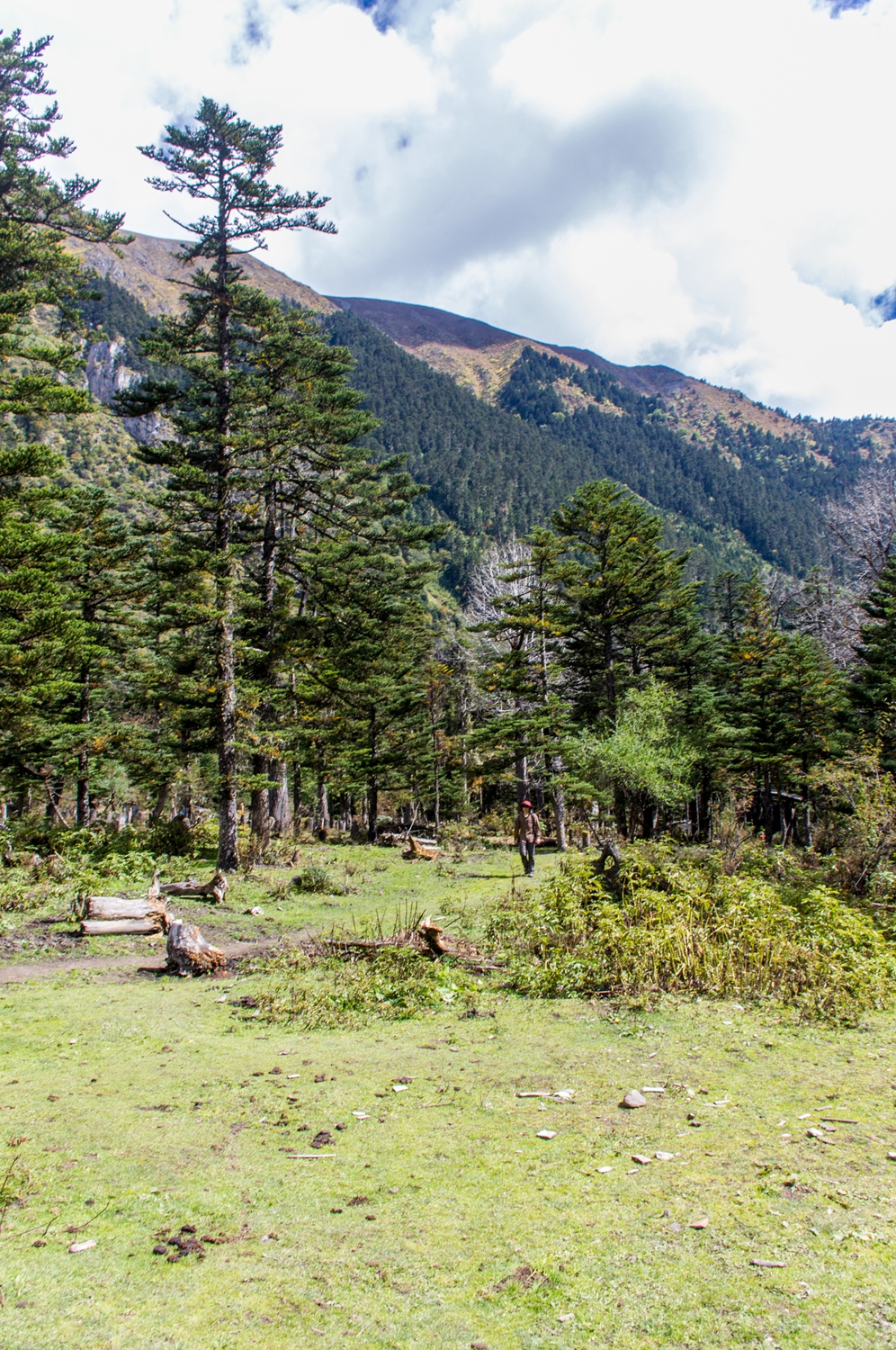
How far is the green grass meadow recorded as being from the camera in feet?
9.17

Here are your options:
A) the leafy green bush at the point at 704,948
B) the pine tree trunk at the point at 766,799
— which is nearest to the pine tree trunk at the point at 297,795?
the leafy green bush at the point at 704,948

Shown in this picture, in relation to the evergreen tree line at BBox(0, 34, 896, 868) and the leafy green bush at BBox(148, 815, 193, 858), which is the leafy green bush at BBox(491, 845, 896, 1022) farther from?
the leafy green bush at BBox(148, 815, 193, 858)

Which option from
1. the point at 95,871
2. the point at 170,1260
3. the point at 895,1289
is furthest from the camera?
the point at 95,871

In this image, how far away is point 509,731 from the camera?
2595cm

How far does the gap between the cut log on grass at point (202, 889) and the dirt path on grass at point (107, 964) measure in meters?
2.87

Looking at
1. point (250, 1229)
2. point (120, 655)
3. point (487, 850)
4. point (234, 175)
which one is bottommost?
point (487, 850)

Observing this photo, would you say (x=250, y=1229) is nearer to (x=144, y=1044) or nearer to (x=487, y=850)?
(x=144, y=1044)

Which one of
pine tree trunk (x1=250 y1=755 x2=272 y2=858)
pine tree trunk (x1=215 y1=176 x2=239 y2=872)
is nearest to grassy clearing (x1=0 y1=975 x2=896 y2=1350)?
pine tree trunk (x1=215 y1=176 x2=239 y2=872)

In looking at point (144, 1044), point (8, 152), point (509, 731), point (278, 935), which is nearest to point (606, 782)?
point (509, 731)

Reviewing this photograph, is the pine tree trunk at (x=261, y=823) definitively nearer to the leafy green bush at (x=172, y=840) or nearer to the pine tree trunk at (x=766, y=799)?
the leafy green bush at (x=172, y=840)

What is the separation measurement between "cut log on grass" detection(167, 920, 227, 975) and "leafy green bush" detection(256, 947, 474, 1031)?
0.70 m

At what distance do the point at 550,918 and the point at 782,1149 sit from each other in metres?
5.15

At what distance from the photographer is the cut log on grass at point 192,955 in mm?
9047

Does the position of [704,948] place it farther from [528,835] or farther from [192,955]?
[528,835]
